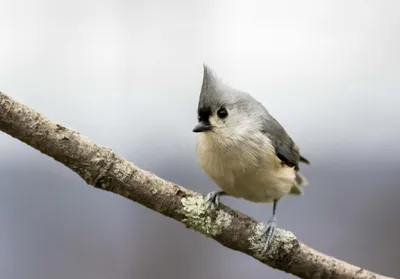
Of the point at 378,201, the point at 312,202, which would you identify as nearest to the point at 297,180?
the point at 312,202

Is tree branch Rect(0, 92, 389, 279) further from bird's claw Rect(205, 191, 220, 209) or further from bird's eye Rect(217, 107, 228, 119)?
bird's eye Rect(217, 107, 228, 119)

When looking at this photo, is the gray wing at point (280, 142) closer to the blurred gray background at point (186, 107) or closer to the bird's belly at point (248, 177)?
the bird's belly at point (248, 177)

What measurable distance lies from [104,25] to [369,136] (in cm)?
96

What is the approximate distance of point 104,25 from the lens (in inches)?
69.3

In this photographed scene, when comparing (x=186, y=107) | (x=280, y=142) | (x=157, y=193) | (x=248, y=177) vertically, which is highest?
(x=186, y=107)

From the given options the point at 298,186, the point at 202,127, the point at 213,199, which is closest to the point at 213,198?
A: the point at 213,199

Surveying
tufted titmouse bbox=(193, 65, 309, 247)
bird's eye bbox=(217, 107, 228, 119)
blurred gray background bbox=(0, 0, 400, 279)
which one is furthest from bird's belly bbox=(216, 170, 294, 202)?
blurred gray background bbox=(0, 0, 400, 279)

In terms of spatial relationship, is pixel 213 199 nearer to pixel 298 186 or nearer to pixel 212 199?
pixel 212 199

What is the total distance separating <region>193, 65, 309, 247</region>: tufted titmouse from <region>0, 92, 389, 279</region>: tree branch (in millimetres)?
32

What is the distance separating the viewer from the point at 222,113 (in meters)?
0.88

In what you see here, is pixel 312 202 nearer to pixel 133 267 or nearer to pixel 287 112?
pixel 287 112

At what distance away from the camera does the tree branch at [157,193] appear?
2.31 ft

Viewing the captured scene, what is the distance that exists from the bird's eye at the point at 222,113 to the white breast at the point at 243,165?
0.11 ft

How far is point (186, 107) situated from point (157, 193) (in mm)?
1045
